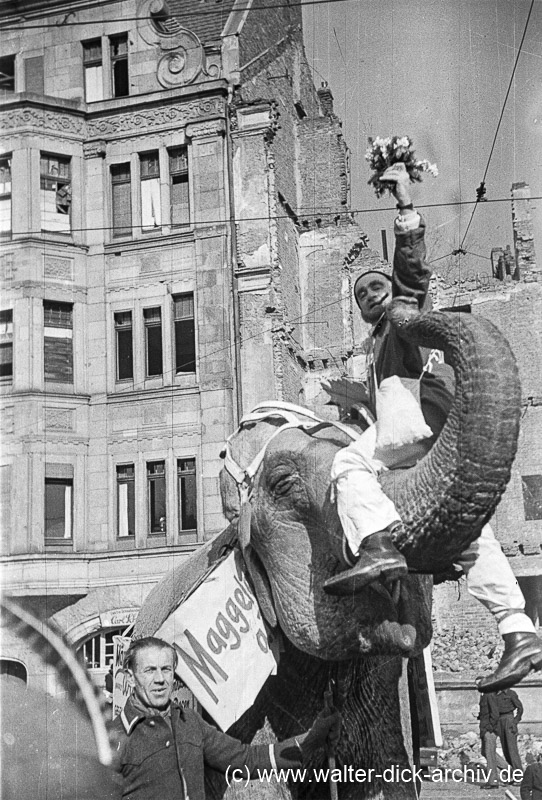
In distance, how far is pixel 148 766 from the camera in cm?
221

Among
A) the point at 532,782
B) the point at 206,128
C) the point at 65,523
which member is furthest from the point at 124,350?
the point at 532,782

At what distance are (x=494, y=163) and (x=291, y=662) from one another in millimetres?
1950

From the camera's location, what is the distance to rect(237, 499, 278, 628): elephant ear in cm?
275

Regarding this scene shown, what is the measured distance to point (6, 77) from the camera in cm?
489

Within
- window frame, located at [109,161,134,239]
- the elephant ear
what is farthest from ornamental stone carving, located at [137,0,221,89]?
the elephant ear

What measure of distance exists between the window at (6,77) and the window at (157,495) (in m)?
1.69

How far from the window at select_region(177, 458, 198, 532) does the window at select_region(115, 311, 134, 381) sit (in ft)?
1.33

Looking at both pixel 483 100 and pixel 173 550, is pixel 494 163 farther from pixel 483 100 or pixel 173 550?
pixel 173 550

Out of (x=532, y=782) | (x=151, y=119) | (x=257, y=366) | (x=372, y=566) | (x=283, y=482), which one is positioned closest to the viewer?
(x=372, y=566)

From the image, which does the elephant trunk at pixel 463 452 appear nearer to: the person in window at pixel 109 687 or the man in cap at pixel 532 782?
the man in cap at pixel 532 782

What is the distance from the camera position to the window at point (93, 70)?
4.91 m

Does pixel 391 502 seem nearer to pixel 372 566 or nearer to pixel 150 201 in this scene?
pixel 372 566

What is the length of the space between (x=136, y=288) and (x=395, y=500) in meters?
2.47

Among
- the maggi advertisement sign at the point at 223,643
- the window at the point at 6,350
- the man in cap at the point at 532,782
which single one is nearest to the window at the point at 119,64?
the window at the point at 6,350
